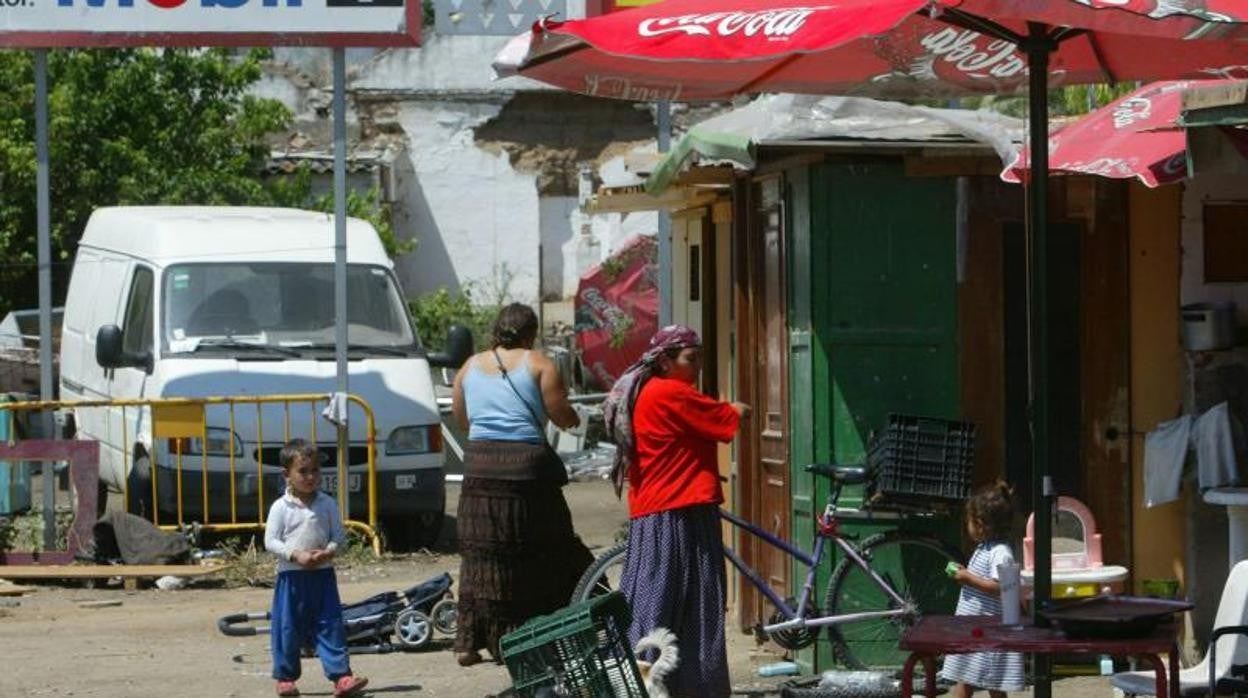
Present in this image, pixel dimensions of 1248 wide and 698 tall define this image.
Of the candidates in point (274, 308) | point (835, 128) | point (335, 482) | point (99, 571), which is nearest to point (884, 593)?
point (835, 128)

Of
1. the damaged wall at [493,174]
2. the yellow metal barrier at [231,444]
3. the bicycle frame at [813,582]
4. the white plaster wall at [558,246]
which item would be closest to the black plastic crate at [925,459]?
the bicycle frame at [813,582]

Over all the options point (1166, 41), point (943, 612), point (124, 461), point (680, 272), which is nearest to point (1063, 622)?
point (1166, 41)

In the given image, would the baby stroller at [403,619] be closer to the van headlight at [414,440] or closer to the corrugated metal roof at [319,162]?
the van headlight at [414,440]

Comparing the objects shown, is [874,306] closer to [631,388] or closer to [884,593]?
[884,593]

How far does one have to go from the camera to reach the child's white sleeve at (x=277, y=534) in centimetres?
962

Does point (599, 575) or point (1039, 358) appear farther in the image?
point (599, 575)

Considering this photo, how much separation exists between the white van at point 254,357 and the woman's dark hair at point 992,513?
24.2ft

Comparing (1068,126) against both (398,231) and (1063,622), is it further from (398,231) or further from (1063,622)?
(398,231)

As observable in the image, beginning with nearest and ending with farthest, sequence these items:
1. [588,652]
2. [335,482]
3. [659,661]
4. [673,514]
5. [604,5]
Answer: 1. [588,652]
2. [659,661]
3. [673,514]
4. [604,5]
5. [335,482]

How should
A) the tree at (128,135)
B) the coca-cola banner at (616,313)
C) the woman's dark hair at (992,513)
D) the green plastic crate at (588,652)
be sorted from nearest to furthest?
1. the green plastic crate at (588,652)
2. the woman's dark hair at (992,513)
3. the tree at (128,135)
4. the coca-cola banner at (616,313)

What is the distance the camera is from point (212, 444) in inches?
601

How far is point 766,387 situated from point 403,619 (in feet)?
7.27

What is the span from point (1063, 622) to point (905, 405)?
12.3 ft

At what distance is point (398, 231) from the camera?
102 ft
